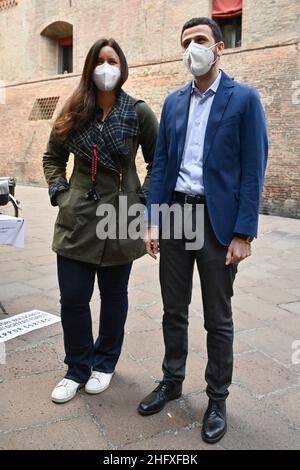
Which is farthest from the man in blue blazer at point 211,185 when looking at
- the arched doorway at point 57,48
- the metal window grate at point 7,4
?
the metal window grate at point 7,4

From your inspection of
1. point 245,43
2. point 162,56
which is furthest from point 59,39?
point 245,43

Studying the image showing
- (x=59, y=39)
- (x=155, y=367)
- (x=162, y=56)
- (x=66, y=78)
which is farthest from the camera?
(x=59, y=39)

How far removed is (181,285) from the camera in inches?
92.0

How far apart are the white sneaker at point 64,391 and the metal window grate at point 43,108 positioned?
15.2 meters

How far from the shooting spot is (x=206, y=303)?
2223 millimetres

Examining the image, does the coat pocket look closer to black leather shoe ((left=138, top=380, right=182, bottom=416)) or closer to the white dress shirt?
the white dress shirt

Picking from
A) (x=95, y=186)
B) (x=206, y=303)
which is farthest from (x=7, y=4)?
(x=206, y=303)

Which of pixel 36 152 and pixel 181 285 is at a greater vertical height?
pixel 36 152

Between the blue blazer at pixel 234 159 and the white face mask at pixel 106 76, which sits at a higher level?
the white face mask at pixel 106 76

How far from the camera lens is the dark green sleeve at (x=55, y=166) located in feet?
8.13

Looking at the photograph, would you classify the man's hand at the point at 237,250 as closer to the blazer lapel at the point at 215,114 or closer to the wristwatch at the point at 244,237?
the wristwatch at the point at 244,237
